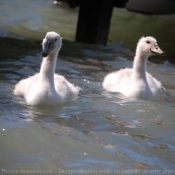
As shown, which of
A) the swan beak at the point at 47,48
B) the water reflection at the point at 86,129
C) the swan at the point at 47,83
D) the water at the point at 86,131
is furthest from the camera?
the swan at the point at 47,83

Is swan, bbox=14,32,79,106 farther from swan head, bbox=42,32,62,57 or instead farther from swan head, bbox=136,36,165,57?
swan head, bbox=136,36,165,57

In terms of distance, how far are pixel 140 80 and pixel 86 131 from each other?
92.6 inches

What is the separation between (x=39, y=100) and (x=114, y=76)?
217 centimetres

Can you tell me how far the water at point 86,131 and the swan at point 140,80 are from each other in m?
0.18

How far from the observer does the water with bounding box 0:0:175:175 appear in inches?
229

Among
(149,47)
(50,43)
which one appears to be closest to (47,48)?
(50,43)

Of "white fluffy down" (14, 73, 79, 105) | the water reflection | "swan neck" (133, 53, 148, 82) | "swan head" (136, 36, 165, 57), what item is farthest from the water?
"swan head" (136, 36, 165, 57)

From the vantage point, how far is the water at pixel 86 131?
5820 millimetres

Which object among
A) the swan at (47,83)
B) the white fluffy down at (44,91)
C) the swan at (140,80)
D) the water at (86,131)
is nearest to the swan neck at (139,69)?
the swan at (140,80)

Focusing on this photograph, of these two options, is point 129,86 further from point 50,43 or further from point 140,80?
point 50,43

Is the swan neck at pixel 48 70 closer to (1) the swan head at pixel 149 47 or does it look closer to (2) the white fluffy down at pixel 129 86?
(2) the white fluffy down at pixel 129 86

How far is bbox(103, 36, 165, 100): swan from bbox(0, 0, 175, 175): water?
18 cm

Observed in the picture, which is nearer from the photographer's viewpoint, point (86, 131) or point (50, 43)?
point (86, 131)

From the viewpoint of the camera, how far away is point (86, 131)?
6.96m
